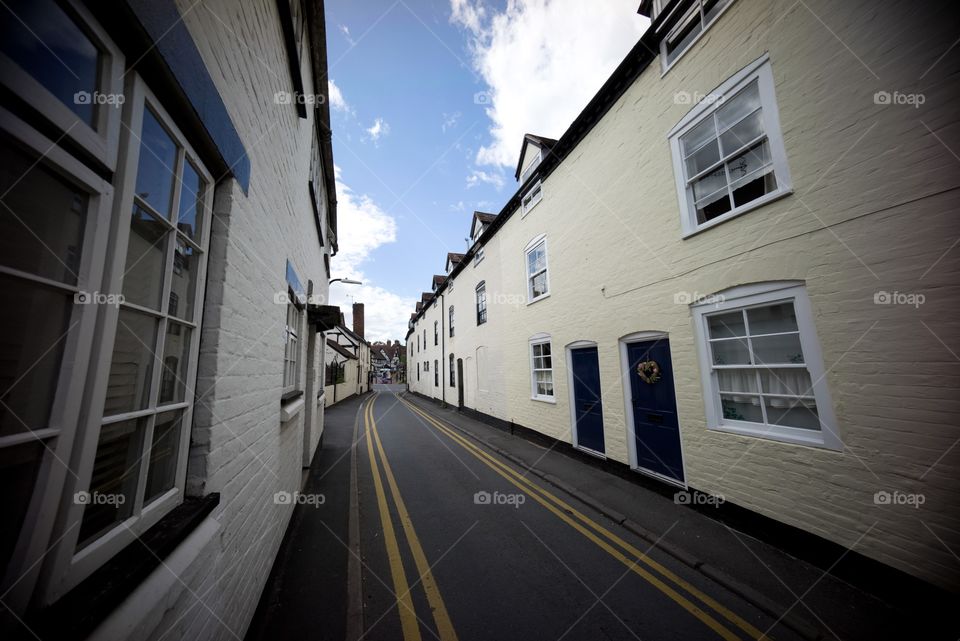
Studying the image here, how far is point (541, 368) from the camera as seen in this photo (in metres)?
9.61

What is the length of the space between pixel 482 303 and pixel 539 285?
15.5ft

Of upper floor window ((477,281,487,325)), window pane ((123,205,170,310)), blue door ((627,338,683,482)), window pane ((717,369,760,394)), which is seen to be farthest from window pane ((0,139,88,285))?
upper floor window ((477,281,487,325))

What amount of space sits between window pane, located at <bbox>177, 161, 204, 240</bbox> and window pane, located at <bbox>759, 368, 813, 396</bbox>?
6.04 meters

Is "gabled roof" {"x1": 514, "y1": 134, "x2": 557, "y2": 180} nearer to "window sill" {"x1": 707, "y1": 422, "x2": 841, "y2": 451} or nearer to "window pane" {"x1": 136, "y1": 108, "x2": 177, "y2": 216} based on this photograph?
"window sill" {"x1": 707, "y1": 422, "x2": 841, "y2": 451}

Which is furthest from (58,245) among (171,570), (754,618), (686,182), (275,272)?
(686,182)

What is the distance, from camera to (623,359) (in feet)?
21.6

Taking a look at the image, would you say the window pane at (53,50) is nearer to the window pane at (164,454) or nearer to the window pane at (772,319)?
the window pane at (164,454)

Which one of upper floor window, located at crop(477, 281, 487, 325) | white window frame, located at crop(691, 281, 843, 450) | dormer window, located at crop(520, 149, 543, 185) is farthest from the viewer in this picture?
upper floor window, located at crop(477, 281, 487, 325)

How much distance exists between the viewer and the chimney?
42.4 meters

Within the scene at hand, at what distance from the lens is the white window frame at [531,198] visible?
985 cm

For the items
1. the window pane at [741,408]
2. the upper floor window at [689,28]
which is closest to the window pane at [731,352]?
the window pane at [741,408]

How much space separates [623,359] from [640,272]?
5.53ft

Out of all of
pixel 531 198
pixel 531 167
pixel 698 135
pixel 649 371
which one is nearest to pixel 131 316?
pixel 649 371

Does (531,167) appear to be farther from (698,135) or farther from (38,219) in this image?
(38,219)
